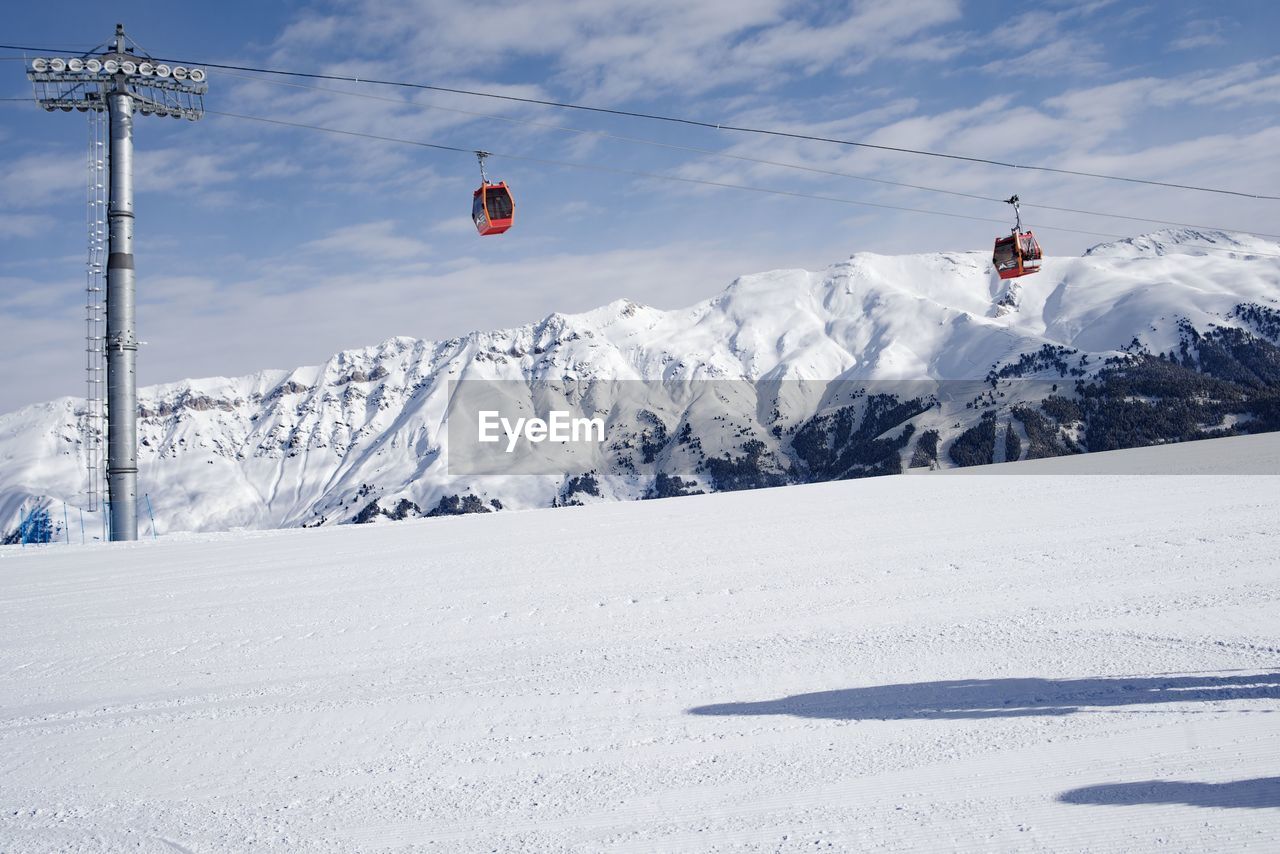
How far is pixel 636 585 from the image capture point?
12641 millimetres

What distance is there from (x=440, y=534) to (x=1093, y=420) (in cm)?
18883

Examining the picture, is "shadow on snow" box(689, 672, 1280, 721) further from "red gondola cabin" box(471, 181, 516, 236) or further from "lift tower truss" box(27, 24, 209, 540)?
"lift tower truss" box(27, 24, 209, 540)

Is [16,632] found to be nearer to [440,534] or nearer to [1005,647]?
[440,534]

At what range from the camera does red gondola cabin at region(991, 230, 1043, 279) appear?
23.5 meters

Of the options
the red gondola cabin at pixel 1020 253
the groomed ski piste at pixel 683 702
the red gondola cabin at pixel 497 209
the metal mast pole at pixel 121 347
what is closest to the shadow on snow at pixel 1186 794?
the groomed ski piste at pixel 683 702

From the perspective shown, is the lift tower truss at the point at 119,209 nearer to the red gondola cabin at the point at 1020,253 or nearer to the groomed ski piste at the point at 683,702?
the groomed ski piste at the point at 683,702

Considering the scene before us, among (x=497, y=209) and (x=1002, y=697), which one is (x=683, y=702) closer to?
→ (x=1002, y=697)

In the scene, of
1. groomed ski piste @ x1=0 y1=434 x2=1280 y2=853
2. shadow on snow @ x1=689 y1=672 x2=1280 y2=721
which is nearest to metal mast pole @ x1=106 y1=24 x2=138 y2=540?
groomed ski piste @ x1=0 y1=434 x2=1280 y2=853

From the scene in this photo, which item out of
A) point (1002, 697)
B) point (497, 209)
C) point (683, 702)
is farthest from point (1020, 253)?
point (683, 702)

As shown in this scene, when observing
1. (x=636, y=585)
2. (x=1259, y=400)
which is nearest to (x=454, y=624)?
(x=636, y=585)

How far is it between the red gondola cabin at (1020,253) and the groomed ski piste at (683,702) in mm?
11025

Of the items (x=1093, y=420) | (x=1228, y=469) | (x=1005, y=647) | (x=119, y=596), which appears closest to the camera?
(x=1005, y=647)

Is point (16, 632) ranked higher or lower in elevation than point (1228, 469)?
lower

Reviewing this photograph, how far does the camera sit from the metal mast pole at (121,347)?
26234 millimetres
